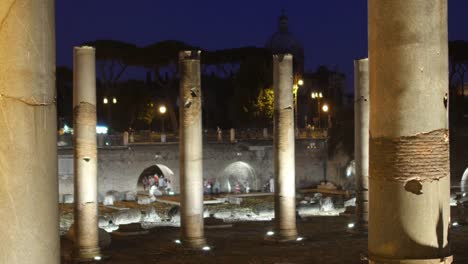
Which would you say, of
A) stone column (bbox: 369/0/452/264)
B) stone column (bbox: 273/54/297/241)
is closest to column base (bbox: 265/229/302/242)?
stone column (bbox: 273/54/297/241)

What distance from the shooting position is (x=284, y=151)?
54.4 ft

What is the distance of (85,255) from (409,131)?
1014cm

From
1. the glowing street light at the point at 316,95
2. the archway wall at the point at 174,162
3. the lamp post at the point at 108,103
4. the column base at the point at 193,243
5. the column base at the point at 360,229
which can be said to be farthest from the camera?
the glowing street light at the point at 316,95

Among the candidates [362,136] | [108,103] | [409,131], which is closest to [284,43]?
[108,103]

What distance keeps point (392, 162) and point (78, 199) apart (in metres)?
9.85

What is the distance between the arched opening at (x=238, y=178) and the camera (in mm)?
35656

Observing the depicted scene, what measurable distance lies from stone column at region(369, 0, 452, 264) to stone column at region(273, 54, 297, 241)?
36.2 ft

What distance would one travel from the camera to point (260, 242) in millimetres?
17109

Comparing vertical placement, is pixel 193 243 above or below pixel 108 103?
below

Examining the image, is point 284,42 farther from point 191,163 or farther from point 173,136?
point 191,163

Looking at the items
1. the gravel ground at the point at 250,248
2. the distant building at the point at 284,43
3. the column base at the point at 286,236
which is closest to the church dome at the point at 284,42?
the distant building at the point at 284,43

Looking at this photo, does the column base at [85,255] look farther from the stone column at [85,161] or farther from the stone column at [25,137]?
the stone column at [25,137]

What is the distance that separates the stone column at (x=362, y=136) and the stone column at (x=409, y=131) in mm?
12135

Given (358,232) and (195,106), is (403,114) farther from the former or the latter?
(358,232)
